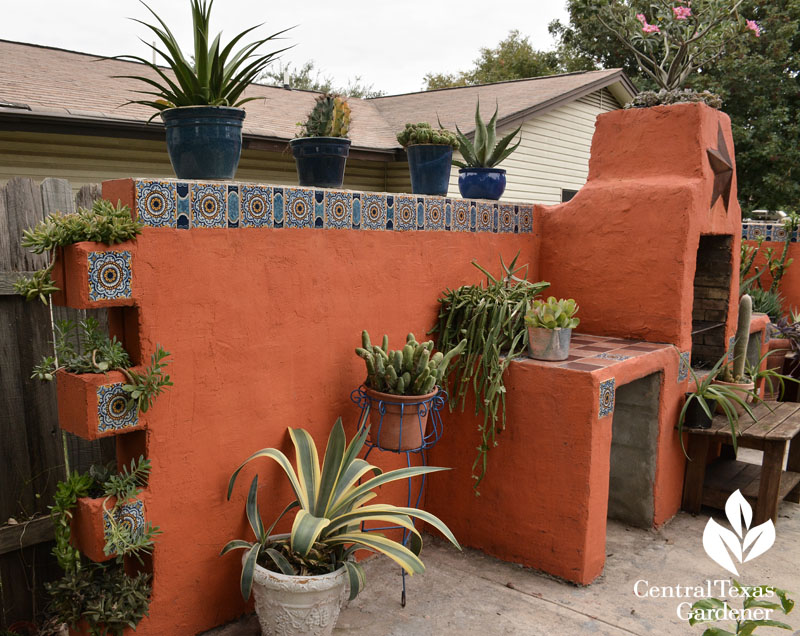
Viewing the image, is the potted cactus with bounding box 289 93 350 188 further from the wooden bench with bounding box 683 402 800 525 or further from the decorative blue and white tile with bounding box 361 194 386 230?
the wooden bench with bounding box 683 402 800 525

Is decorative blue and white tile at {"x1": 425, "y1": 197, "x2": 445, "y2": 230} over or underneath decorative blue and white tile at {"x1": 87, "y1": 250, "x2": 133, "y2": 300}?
over

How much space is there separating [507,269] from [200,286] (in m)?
2.23

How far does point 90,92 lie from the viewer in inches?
274

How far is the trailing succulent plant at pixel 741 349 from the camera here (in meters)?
4.55

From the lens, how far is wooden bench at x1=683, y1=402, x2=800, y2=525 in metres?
4.18

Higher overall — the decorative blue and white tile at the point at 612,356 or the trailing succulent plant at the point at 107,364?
the trailing succulent plant at the point at 107,364

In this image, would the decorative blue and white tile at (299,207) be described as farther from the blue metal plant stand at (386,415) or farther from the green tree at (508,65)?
the green tree at (508,65)

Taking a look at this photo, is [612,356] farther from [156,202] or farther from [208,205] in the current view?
[156,202]

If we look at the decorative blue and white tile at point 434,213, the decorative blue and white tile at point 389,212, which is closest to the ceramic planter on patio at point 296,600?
the decorative blue and white tile at point 389,212

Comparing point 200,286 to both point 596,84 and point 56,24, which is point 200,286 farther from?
point 56,24

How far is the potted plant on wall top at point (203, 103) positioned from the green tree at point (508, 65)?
17450 millimetres

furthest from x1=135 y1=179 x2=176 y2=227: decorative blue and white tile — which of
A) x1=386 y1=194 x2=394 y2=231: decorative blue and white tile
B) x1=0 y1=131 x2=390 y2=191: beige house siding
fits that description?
x1=0 y1=131 x2=390 y2=191: beige house siding

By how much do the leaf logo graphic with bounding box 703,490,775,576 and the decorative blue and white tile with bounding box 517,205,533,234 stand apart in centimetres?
212

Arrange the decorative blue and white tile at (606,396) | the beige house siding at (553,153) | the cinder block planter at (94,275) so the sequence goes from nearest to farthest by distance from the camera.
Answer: the cinder block planter at (94,275) → the decorative blue and white tile at (606,396) → the beige house siding at (553,153)
